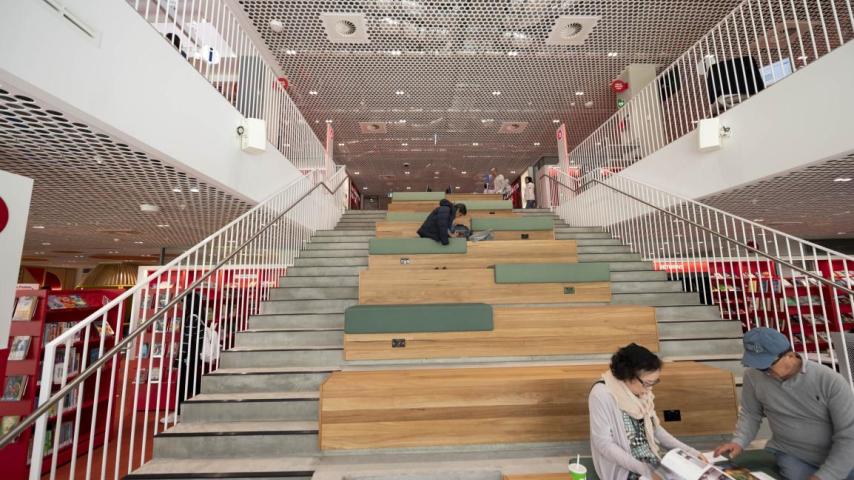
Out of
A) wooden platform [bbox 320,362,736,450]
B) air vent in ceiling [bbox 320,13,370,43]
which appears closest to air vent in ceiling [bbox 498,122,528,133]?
air vent in ceiling [bbox 320,13,370,43]

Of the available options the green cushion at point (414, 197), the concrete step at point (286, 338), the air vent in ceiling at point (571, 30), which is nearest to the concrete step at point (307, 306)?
the concrete step at point (286, 338)

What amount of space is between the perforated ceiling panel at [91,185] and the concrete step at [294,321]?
152 centimetres

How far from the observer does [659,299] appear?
431 cm

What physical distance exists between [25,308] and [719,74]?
7761mm

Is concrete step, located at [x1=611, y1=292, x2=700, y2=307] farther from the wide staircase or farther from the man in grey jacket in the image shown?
the man in grey jacket

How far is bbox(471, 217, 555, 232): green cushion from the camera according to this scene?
5930mm

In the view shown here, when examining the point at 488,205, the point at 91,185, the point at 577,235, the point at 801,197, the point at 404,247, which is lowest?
the point at 404,247

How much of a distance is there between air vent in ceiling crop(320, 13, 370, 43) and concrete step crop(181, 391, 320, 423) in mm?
5610

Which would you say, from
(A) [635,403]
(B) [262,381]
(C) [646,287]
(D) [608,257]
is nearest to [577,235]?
(D) [608,257]

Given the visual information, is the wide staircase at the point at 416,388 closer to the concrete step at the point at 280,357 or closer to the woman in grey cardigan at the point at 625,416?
the concrete step at the point at 280,357

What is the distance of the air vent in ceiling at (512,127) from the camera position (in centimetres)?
1008

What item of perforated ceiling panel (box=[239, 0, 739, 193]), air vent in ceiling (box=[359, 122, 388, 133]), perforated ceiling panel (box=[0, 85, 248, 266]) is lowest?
perforated ceiling panel (box=[0, 85, 248, 266])

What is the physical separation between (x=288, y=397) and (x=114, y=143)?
2284 mm

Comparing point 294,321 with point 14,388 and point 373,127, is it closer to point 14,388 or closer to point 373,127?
point 14,388
